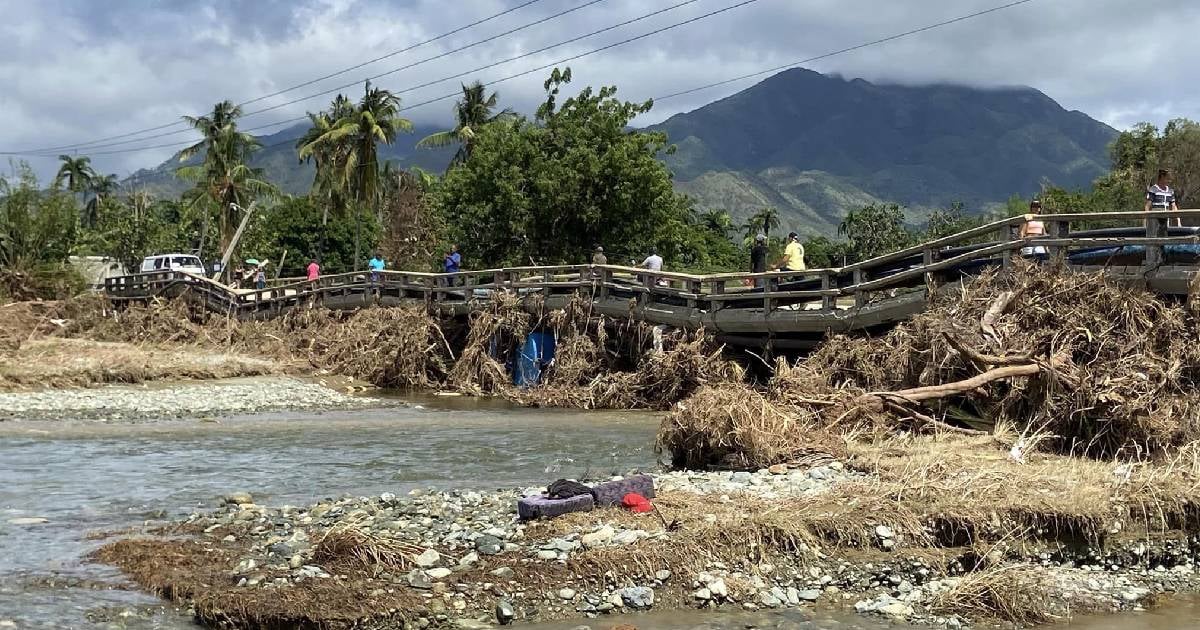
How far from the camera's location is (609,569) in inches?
343

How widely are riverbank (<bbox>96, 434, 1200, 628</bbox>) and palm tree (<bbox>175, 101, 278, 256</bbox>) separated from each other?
177 feet

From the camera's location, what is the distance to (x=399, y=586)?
27.5ft

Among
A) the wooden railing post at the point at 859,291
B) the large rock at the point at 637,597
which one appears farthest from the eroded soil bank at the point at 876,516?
the wooden railing post at the point at 859,291

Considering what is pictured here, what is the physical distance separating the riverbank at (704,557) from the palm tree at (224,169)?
2121 inches

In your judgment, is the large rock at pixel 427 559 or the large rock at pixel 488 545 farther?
the large rock at pixel 488 545

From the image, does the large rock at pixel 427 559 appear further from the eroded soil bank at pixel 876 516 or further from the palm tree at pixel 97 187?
the palm tree at pixel 97 187

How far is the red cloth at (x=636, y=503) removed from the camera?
398 inches

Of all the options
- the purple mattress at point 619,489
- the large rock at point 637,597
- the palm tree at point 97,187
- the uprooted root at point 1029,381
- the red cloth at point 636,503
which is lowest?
the large rock at point 637,597

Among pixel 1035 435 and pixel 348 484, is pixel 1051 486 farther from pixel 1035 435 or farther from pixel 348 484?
pixel 348 484

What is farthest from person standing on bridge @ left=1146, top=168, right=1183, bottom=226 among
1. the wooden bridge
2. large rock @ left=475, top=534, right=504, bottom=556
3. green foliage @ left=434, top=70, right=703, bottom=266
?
green foliage @ left=434, top=70, right=703, bottom=266

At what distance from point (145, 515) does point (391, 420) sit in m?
10.1

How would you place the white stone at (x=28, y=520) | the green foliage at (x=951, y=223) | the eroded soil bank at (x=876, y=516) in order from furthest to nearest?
the green foliage at (x=951, y=223), the white stone at (x=28, y=520), the eroded soil bank at (x=876, y=516)

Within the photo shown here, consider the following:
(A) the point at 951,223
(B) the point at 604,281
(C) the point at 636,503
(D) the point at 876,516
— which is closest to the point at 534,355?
(B) the point at 604,281

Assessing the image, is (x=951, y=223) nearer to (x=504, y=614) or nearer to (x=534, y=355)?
(x=534, y=355)
